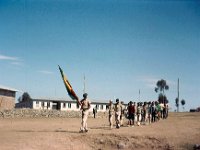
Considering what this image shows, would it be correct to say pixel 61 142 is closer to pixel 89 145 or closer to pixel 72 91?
pixel 89 145

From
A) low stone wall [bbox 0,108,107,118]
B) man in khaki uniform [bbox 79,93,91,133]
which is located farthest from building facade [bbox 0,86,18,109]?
man in khaki uniform [bbox 79,93,91,133]

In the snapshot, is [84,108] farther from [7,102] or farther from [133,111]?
[7,102]

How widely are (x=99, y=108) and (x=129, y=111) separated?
194ft

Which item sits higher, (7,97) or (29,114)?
(7,97)

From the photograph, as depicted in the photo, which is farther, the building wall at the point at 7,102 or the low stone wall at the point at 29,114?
the building wall at the point at 7,102

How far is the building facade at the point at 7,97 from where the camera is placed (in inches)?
1917

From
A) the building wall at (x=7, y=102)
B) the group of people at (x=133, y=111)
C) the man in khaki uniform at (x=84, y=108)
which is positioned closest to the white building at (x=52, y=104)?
the building wall at (x=7, y=102)

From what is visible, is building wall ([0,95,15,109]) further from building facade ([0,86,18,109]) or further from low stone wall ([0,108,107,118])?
low stone wall ([0,108,107,118])

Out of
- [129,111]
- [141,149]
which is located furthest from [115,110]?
[141,149]

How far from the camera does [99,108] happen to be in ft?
267

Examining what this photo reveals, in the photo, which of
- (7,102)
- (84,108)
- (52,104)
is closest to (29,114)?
(7,102)

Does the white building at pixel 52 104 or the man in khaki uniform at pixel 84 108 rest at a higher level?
the man in khaki uniform at pixel 84 108

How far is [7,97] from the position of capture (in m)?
50.7

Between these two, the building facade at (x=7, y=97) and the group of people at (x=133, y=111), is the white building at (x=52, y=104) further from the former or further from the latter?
the group of people at (x=133, y=111)
